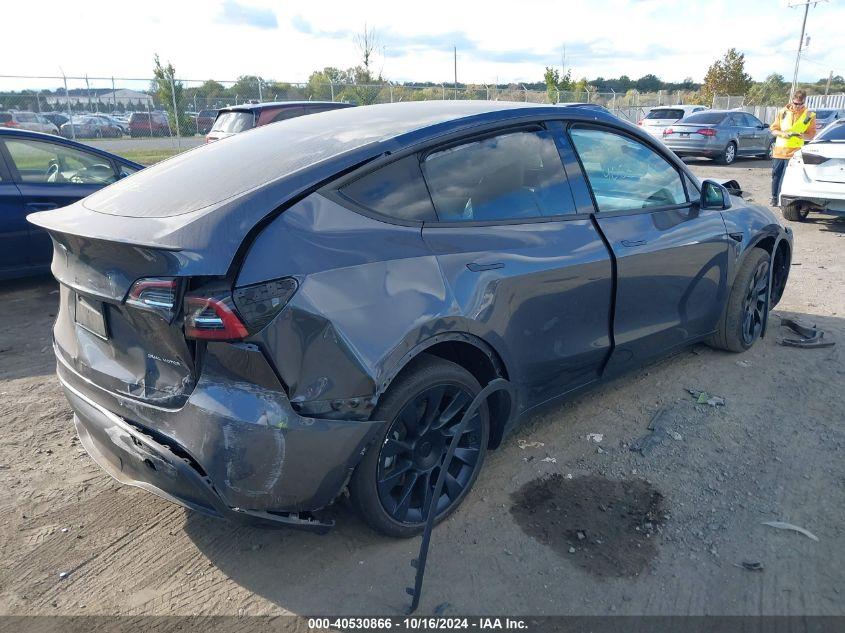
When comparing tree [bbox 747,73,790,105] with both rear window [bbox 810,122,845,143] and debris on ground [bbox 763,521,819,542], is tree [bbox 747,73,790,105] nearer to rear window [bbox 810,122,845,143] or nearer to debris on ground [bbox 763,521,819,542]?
rear window [bbox 810,122,845,143]

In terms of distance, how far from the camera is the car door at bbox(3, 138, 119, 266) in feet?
20.6

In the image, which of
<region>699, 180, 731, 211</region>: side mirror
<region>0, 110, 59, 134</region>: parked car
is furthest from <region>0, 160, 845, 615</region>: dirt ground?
<region>0, 110, 59, 134</region>: parked car

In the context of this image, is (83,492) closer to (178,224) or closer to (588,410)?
(178,224)

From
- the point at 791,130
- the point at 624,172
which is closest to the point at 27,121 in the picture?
the point at 791,130

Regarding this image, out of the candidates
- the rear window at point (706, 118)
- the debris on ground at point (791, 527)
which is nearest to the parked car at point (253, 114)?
the debris on ground at point (791, 527)

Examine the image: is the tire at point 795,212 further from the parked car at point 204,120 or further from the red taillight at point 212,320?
the parked car at point 204,120

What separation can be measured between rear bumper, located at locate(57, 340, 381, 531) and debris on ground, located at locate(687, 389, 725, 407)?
8.27ft

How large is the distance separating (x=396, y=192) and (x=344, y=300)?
22.4 inches

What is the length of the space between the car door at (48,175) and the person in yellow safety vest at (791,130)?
9388 mm

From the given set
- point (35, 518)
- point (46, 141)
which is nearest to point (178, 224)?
point (35, 518)

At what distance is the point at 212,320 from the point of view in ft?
7.40

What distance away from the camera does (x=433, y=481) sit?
9.60 feet

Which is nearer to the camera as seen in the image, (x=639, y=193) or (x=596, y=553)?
(x=596, y=553)

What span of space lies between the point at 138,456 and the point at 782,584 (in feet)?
8.40
